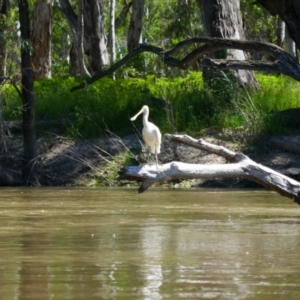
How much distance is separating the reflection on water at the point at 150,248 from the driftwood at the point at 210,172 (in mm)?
583

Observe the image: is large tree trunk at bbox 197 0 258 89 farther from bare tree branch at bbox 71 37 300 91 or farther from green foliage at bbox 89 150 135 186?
bare tree branch at bbox 71 37 300 91

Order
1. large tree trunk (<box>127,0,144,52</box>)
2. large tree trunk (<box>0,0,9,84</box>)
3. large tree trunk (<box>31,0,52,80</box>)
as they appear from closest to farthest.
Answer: large tree trunk (<box>0,0,9,84</box>)
large tree trunk (<box>31,0,52,80</box>)
large tree trunk (<box>127,0,144,52</box>)

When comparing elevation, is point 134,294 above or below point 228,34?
below

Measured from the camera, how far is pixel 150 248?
431 inches

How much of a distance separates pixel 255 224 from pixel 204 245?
2606 millimetres

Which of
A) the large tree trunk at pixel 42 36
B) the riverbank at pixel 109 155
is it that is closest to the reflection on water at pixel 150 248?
the riverbank at pixel 109 155

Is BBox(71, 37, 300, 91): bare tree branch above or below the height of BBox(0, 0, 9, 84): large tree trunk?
below

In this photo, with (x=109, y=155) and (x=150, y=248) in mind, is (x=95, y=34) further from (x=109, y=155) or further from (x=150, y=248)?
(x=150, y=248)

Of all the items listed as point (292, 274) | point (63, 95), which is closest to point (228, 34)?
point (63, 95)

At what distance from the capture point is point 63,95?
88.5ft

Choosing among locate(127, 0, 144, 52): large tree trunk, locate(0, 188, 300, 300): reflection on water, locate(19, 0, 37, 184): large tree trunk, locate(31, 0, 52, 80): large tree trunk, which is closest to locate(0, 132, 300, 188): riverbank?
locate(19, 0, 37, 184): large tree trunk

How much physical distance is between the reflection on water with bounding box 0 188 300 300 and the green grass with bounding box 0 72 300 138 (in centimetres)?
646

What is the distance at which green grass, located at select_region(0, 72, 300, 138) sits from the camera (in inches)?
967

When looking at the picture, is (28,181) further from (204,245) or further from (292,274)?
(292,274)
